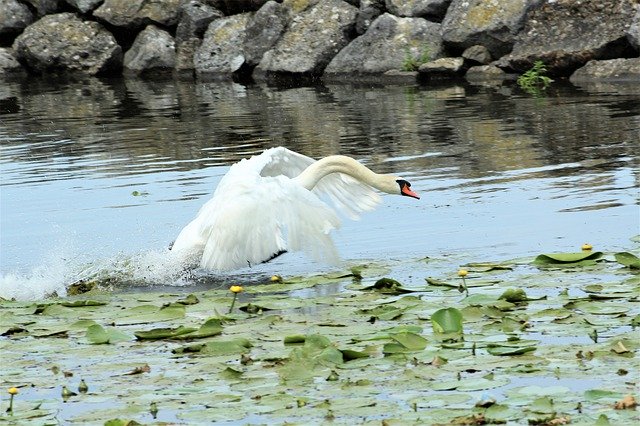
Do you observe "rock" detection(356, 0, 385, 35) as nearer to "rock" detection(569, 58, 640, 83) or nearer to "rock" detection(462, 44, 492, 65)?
"rock" detection(462, 44, 492, 65)

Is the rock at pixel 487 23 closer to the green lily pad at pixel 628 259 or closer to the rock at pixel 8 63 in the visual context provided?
the rock at pixel 8 63

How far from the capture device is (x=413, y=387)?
5.60m

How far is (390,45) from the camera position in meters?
23.9

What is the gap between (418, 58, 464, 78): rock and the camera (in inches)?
915

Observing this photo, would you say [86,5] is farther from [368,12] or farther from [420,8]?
[420,8]

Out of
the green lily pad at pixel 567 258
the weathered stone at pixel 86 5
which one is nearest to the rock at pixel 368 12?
the weathered stone at pixel 86 5

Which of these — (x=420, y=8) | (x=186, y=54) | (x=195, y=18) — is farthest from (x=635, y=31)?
(x=186, y=54)

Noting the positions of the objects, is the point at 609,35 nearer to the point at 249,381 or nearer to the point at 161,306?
the point at 161,306

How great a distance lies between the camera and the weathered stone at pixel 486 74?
74.7ft

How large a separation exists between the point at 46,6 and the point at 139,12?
324 centimetres

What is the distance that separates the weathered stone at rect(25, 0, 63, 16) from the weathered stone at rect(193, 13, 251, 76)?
480 centimetres

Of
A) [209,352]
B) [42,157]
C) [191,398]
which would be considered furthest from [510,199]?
[42,157]

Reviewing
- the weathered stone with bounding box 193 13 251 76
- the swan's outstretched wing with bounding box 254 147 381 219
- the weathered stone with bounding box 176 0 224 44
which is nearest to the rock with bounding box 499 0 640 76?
the weathered stone with bounding box 193 13 251 76

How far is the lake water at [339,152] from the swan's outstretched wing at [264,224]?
24.6 inches
